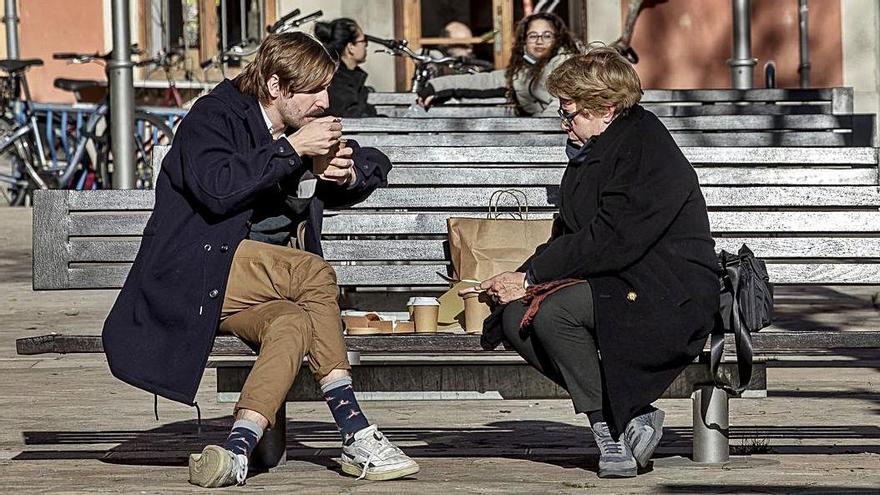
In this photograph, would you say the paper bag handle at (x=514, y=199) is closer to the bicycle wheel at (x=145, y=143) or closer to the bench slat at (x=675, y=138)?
the bench slat at (x=675, y=138)

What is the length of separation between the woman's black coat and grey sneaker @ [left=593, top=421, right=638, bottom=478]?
5 centimetres

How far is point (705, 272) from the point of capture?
5242 millimetres

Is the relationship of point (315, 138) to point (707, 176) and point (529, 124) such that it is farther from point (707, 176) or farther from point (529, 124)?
point (529, 124)

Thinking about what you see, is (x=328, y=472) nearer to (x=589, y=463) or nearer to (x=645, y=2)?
(x=589, y=463)

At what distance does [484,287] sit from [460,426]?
4.03 ft

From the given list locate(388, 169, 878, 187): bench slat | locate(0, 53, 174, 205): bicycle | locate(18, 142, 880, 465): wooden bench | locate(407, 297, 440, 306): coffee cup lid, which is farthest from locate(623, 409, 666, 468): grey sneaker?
locate(0, 53, 174, 205): bicycle

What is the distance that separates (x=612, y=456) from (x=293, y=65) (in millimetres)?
1441

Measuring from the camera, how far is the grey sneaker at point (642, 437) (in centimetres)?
523

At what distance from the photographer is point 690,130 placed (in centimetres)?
996

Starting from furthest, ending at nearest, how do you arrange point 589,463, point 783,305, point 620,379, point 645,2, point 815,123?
1. point 645,2
2. point 783,305
3. point 815,123
4. point 589,463
5. point 620,379

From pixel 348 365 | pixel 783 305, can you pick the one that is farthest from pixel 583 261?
pixel 783 305

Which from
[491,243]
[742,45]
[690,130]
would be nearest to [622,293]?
[491,243]

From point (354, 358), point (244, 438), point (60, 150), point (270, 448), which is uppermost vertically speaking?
point (60, 150)

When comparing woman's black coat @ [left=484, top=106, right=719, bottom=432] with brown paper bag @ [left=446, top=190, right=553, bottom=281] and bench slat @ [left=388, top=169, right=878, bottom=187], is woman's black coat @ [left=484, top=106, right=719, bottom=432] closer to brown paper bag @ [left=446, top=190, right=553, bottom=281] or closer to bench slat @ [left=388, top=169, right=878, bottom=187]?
brown paper bag @ [left=446, top=190, right=553, bottom=281]
